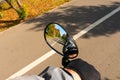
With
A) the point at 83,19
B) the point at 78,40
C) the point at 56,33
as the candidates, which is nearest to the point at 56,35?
the point at 56,33

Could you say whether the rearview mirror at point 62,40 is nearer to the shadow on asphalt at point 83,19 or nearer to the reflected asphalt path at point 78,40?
the reflected asphalt path at point 78,40

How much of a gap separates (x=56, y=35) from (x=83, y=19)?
7.04m

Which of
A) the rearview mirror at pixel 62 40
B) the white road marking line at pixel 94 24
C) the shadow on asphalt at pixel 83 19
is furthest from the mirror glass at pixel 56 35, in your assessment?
the shadow on asphalt at pixel 83 19

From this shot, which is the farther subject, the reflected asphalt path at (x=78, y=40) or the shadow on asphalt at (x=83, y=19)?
the shadow on asphalt at (x=83, y=19)

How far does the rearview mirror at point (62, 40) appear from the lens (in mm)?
2572

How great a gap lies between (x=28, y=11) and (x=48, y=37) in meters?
8.14

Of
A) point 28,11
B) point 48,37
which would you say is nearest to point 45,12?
point 28,11

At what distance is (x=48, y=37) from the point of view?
2824mm

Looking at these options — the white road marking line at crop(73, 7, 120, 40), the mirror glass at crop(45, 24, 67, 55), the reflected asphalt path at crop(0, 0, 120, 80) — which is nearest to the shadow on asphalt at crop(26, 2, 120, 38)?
the reflected asphalt path at crop(0, 0, 120, 80)

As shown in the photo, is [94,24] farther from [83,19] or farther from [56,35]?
[56,35]

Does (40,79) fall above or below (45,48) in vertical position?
above

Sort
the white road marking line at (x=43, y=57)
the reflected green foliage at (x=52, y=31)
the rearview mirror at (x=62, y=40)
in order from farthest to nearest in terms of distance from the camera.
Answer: the white road marking line at (x=43, y=57)
the reflected green foliage at (x=52, y=31)
the rearview mirror at (x=62, y=40)

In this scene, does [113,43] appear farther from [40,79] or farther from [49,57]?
[40,79]

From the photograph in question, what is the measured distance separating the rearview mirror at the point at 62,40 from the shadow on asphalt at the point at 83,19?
567 cm
